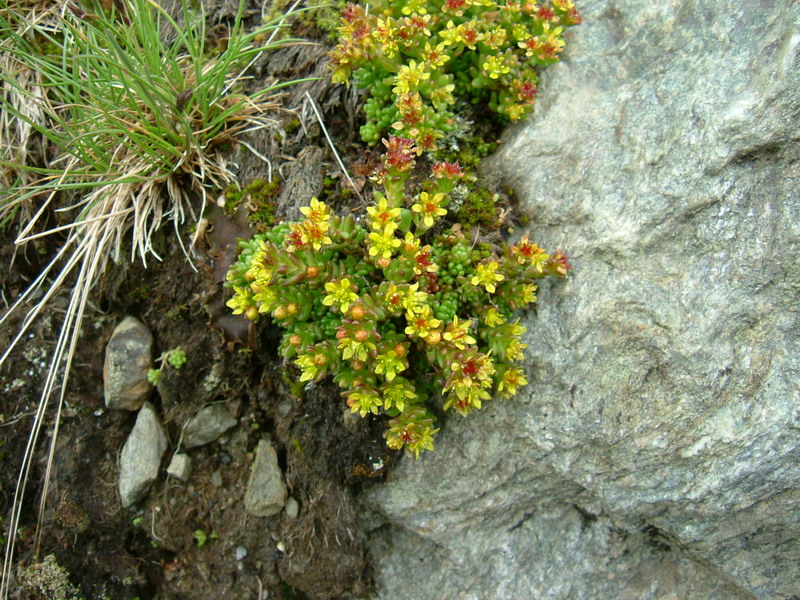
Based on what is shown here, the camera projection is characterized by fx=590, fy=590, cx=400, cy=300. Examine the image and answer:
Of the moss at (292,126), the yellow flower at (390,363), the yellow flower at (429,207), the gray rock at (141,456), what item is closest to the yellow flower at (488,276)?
the yellow flower at (429,207)

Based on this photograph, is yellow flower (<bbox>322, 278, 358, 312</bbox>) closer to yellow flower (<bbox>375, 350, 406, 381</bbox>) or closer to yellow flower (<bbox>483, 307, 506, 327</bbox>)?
yellow flower (<bbox>375, 350, 406, 381</bbox>)

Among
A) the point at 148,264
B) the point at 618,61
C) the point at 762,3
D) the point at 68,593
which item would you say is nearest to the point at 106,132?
the point at 148,264

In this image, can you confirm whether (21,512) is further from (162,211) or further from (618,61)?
(618,61)

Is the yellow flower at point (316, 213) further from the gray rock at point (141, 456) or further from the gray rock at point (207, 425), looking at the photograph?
the gray rock at point (141, 456)

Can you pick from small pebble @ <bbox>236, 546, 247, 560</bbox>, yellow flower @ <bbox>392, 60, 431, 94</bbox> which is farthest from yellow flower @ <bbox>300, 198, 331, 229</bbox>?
small pebble @ <bbox>236, 546, 247, 560</bbox>

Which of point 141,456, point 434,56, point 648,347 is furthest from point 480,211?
point 141,456

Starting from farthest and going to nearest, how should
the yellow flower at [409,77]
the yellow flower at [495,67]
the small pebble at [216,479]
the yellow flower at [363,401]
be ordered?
1. the small pebble at [216,479]
2. the yellow flower at [495,67]
3. the yellow flower at [409,77]
4. the yellow flower at [363,401]
